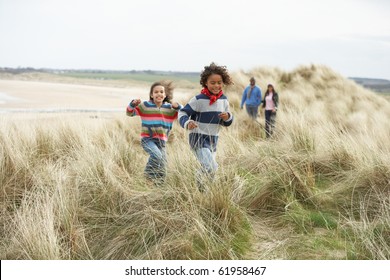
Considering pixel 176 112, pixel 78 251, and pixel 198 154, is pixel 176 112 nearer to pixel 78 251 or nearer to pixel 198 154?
pixel 198 154

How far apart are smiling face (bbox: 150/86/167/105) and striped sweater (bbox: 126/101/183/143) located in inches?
2.6

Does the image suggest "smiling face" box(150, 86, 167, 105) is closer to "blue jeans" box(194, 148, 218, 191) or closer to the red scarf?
the red scarf

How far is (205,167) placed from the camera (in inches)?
169

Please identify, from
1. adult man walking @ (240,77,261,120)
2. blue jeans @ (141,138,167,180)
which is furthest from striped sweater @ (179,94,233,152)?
adult man walking @ (240,77,261,120)

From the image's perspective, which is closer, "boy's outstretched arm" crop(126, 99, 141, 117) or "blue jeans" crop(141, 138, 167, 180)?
"blue jeans" crop(141, 138, 167, 180)

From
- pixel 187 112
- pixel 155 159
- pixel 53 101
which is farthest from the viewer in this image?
pixel 53 101

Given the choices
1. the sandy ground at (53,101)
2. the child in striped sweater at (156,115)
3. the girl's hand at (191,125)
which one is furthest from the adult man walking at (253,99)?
the girl's hand at (191,125)

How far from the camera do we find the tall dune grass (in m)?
3.49

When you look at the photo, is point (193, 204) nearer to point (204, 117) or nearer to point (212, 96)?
point (204, 117)

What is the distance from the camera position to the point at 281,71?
22.5 meters

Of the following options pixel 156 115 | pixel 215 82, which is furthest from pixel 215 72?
pixel 156 115

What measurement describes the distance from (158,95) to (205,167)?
1376mm
